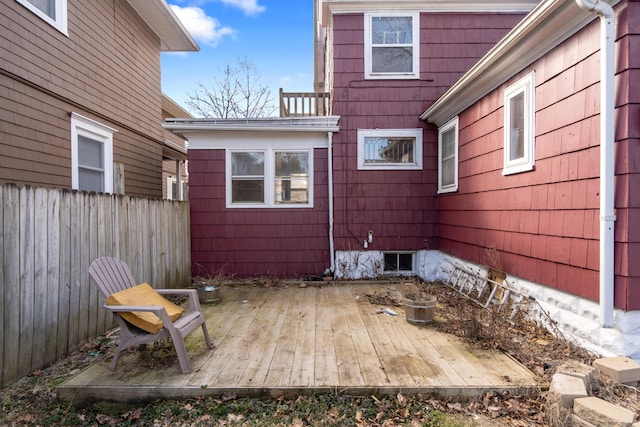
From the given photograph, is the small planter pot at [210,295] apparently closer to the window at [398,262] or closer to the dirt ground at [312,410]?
the dirt ground at [312,410]

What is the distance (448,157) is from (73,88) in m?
6.35

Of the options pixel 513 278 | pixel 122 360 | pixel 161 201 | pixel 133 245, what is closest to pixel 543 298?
pixel 513 278

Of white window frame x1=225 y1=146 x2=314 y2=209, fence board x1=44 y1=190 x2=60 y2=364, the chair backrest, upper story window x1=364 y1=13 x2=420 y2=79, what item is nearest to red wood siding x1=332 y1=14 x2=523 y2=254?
upper story window x1=364 y1=13 x2=420 y2=79

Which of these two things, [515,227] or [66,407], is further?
[515,227]

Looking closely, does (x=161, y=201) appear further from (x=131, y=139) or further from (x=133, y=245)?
(x=131, y=139)

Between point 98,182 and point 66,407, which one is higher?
point 98,182

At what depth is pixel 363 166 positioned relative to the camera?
6535 mm

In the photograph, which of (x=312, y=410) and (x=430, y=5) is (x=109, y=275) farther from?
(x=430, y=5)

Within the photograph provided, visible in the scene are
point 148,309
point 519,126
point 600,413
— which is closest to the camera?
point 600,413

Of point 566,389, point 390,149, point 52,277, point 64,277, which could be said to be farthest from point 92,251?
point 390,149

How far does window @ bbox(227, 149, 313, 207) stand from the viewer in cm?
655

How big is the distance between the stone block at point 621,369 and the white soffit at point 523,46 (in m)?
2.78

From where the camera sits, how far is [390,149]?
6.62m

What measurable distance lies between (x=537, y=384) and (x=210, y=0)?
20376mm
